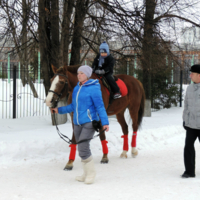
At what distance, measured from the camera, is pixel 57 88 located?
5258 millimetres

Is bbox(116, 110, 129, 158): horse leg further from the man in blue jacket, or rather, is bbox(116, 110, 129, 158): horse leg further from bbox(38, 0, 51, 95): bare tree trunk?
bbox(38, 0, 51, 95): bare tree trunk

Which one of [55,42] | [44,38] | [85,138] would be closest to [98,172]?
[85,138]

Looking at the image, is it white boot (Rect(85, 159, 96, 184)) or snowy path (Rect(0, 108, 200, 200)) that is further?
white boot (Rect(85, 159, 96, 184))

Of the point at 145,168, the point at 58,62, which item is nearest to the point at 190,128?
the point at 145,168

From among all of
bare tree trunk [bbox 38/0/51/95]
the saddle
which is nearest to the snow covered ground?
the saddle

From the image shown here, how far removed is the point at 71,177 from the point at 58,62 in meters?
5.34

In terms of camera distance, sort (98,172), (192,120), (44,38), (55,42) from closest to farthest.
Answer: (192,120), (98,172), (44,38), (55,42)

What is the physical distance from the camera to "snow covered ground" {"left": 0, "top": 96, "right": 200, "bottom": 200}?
4172mm

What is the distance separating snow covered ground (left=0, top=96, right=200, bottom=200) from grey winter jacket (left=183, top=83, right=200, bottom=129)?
37.1 inches

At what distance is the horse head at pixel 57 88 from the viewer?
16.7 feet

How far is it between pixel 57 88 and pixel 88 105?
2.64ft

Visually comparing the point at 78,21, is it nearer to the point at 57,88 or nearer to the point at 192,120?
the point at 57,88

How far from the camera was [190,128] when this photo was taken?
202 inches

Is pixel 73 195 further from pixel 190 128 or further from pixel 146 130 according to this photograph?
pixel 146 130
